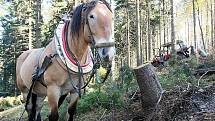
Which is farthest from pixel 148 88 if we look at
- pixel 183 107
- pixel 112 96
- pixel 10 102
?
pixel 10 102

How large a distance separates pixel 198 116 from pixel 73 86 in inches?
67.1

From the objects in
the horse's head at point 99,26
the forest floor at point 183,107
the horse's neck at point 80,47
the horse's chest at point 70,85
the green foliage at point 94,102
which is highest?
the horse's head at point 99,26

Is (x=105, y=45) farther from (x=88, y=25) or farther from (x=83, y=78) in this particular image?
(x=83, y=78)

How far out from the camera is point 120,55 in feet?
122

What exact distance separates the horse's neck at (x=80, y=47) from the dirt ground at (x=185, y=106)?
1.32 metres

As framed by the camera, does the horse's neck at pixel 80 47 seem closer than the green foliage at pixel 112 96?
Yes

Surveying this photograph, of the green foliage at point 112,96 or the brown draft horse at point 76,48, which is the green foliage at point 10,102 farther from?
the brown draft horse at point 76,48

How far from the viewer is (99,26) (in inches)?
152

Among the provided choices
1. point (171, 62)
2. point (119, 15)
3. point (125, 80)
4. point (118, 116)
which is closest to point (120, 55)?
point (119, 15)

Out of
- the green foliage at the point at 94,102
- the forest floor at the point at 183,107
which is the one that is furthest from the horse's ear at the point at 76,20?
the green foliage at the point at 94,102

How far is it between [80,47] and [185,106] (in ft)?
5.56

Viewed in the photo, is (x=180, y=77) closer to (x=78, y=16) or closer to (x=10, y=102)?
(x=78, y=16)

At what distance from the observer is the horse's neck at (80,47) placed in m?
4.32

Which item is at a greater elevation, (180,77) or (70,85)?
(70,85)
